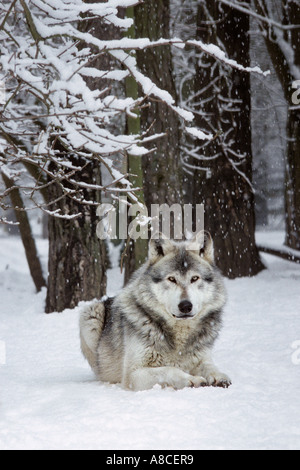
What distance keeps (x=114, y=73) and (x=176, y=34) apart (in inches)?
407

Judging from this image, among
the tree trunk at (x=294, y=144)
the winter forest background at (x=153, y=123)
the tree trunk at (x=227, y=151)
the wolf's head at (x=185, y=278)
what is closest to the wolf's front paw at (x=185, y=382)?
the wolf's head at (x=185, y=278)

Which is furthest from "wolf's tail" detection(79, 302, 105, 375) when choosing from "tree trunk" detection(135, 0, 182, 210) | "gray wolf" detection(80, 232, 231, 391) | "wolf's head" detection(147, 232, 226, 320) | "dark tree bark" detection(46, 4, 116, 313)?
"tree trunk" detection(135, 0, 182, 210)

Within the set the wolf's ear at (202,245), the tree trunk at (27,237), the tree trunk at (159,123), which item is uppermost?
the tree trunk at (159,123)

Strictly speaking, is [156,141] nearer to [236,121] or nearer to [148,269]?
[236,121]

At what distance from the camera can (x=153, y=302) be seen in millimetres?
5066

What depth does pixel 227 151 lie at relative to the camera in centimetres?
1210

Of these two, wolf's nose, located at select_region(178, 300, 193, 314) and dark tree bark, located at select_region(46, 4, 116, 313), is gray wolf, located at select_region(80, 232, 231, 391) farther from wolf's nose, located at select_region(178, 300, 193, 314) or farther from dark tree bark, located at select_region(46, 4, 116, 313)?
dark tree bark, located at select_region(46, 4, 116, 313)

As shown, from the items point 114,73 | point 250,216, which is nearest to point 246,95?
point 250,216

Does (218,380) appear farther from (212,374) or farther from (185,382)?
(185,382)

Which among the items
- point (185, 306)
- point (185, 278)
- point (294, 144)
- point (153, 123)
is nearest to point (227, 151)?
point (294, 144)

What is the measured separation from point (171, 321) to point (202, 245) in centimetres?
82

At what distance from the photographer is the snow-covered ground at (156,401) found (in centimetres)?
346

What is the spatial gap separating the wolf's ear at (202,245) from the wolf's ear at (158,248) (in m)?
0.21

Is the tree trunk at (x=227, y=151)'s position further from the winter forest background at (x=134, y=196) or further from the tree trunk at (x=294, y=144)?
the tree trunk at (x=294, y=144)
